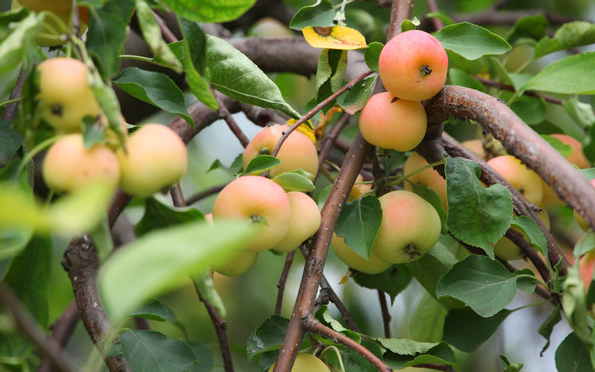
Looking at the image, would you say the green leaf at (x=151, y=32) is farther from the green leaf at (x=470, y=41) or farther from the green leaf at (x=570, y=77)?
the green leaf at (x=570, y=77)

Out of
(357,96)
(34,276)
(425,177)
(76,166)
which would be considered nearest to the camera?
(76,166)

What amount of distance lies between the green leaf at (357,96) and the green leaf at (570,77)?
30 cm

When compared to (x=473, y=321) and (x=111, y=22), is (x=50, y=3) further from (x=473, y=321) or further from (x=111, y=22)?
(x=473, y=321)

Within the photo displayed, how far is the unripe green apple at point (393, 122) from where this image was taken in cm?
76

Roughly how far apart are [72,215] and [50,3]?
39 cm

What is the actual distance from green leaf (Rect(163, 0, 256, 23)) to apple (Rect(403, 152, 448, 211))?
44cm

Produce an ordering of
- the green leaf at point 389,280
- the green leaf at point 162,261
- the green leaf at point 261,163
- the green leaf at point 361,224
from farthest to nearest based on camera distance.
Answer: the green leaf at point 389,280
the green leaf at point 361,224
the green leaf at point 261,163
the green leaf at point 162,261


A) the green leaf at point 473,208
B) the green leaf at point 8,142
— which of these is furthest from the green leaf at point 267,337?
A: the green leaf at point 8,142

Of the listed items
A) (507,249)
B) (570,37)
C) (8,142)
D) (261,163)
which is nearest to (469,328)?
(507,249)

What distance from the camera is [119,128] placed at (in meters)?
0.49

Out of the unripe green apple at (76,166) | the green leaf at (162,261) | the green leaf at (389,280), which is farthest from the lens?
the green leaf at (389,280)

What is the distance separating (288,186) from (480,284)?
276mm

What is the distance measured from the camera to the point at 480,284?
0.79 metres

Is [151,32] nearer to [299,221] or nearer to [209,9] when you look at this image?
[209,9]
